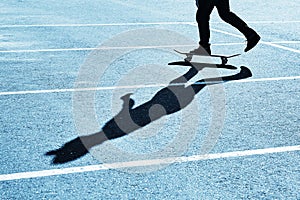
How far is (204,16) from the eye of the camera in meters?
9.11

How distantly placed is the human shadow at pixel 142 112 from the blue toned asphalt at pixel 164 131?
4.9 inches

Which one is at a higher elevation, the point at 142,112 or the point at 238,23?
the point at 238,23

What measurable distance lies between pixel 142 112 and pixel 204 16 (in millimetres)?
3105

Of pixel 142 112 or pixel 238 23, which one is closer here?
pixel 142 112

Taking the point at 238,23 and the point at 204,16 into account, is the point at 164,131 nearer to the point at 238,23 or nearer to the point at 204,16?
the point at 204,16

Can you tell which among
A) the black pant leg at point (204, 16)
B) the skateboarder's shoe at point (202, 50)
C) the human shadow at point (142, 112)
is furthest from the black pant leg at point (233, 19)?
the human shadow at point (142, 112)

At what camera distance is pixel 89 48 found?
10.9 metres

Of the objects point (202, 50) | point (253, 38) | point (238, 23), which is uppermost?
point (238, 23)

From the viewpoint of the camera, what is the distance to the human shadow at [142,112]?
17.8ft

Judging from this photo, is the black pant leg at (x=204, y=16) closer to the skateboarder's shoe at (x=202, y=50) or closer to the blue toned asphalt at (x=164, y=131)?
the skateboarder's shoe at (x=202, y=50)

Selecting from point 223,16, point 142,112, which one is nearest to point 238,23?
point 223,16

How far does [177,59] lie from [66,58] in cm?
201

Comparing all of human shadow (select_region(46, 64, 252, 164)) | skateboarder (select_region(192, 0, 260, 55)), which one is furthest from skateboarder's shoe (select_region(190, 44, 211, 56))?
human shadow (select_region(46, 64, 252, 164))

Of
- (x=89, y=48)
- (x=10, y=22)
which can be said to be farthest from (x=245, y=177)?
(x=10, y=22)
